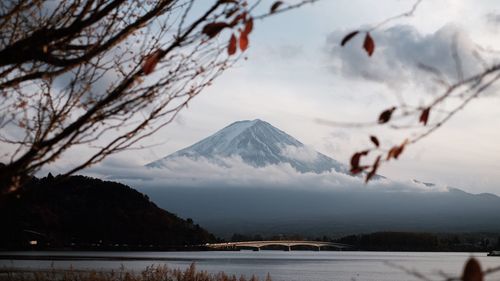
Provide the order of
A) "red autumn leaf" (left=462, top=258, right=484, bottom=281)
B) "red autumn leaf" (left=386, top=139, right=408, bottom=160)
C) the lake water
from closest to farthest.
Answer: "red autumn leaf" (left=462, top=258, right=484, bottom=281) < "red autumn leaf" (left=386, top=139, right=408, bottom=160) < the lake water

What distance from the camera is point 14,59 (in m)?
4.24

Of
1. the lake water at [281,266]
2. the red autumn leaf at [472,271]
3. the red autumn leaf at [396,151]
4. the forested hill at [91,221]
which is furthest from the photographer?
the forested hill at [91,221]

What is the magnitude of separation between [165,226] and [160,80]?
10502cm

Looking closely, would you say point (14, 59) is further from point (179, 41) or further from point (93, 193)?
point (93, 193)

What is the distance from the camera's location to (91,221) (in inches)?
3880

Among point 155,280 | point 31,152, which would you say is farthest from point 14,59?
point 155,280

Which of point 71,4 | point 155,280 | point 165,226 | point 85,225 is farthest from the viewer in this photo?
point 165,226

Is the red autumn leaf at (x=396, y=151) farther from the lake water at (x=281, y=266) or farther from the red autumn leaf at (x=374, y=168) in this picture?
the lake water at (x=281, y=266)

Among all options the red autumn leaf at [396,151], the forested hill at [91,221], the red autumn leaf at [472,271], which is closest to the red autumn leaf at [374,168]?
the red autumn leaf at [396,151]

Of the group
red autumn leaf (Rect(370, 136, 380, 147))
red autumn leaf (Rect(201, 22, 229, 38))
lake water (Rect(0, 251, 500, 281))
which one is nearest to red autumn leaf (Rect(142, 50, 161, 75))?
red autumn leaf (Rect(201, 22, 229, 38))

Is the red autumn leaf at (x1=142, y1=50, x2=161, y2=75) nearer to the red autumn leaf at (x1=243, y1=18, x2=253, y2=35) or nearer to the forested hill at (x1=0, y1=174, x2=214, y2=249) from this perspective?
the red autumn leaf at (x1=243, y1=18, x2=253, y2=35)

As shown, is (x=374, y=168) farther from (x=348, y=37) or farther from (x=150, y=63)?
(x=150, y=63)

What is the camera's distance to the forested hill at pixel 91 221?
301 feet

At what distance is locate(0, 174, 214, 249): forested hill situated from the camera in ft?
301
